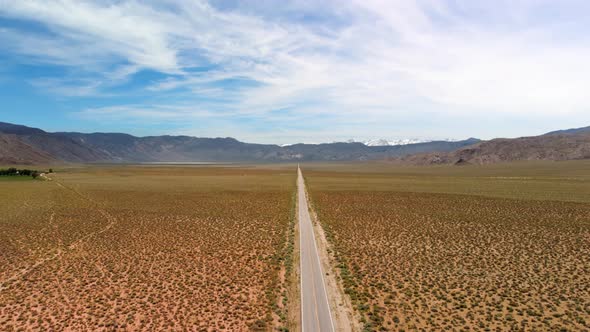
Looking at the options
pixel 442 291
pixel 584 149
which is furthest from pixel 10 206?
pixel 584 149

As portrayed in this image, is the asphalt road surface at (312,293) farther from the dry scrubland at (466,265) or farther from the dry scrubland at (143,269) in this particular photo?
the dry scrubland at (466,265)

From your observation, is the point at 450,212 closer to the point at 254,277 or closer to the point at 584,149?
the point at 254,277

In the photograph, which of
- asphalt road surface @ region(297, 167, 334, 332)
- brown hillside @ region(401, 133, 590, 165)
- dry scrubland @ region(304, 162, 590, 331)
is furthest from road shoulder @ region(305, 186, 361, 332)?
brown hillside @ region(401, 133, 590, 165)

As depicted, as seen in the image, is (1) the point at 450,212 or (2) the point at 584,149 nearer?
(1) the point at 450,212

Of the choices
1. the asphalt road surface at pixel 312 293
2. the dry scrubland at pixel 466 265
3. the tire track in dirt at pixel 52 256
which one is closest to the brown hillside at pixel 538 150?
the dry scrubland at pixel 466 265

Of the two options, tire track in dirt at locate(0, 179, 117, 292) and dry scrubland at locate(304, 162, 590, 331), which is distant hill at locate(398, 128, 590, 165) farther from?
tire track in dirt at locate(0, 179, 117, 292)

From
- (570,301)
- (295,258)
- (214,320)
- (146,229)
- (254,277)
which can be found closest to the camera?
(214,320)

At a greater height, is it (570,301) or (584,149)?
(584,149)
